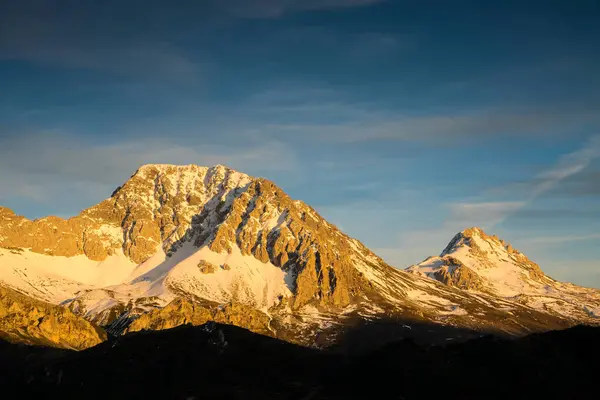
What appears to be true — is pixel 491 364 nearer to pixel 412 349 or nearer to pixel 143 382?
pixel 412 349

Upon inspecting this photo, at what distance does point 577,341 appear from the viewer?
6496 inches

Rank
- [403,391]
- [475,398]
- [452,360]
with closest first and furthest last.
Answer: [475,398], [403,391], [452,360]

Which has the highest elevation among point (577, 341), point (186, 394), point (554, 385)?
point (577, 341)

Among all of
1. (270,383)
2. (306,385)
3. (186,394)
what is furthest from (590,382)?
(186,394)

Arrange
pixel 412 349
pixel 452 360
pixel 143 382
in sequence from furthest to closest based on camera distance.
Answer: pixel 143 382 < pixel 412 349 < pixel 452 360

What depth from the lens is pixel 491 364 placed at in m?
164

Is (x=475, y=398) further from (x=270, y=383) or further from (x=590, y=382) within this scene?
(x=270, y=383)

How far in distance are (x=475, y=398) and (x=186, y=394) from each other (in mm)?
81590

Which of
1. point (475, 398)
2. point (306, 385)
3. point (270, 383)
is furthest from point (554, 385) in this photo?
point (270, 383)

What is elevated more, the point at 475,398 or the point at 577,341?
the point at 577,341

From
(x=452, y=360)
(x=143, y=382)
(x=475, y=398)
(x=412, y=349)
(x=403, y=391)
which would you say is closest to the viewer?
(x=475, y=398)

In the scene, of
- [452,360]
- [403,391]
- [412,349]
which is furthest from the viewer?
[412,349]

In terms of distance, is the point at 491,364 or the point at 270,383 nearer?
the point at 491,364

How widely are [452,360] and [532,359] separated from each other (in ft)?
70.4
